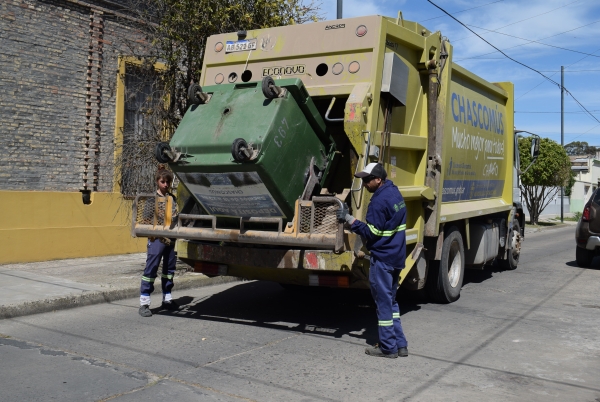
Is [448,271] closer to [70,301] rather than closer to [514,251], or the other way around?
[514,251]

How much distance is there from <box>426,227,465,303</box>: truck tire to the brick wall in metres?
6.79

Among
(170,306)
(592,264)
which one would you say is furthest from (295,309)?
(592,264)

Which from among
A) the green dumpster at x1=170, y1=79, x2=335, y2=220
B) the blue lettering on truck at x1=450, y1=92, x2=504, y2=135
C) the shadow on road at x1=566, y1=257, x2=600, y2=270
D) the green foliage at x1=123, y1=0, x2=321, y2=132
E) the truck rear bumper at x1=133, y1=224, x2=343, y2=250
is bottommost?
the shadow on road at x1=566, y1=257, x2=600, y2=270

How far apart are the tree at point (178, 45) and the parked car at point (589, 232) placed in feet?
21.0

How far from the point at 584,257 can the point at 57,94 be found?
1030cm

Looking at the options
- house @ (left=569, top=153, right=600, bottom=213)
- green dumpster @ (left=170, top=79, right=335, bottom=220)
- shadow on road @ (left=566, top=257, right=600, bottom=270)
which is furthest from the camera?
house @ (left=569, top=153, right=600, bottom=213)

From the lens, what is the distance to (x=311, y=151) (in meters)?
6.27

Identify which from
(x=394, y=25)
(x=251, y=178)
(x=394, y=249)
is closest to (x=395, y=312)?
(x=394, y=249)

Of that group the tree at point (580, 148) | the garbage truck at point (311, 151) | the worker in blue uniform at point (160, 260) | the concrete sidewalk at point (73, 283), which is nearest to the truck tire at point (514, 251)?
the garbage truck at point (311, 151)

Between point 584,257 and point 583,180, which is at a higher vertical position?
point 583,180

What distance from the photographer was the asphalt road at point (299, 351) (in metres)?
4.78

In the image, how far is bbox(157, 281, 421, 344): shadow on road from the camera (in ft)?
22.5

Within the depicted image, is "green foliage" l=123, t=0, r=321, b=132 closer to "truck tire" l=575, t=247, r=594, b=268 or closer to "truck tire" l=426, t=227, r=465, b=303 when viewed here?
"truck tire" l=426, t=227, r=465, b=303

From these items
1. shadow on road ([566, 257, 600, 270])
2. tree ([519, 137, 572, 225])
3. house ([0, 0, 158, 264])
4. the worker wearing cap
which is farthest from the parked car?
tree ([519, 137, 572, 225])
